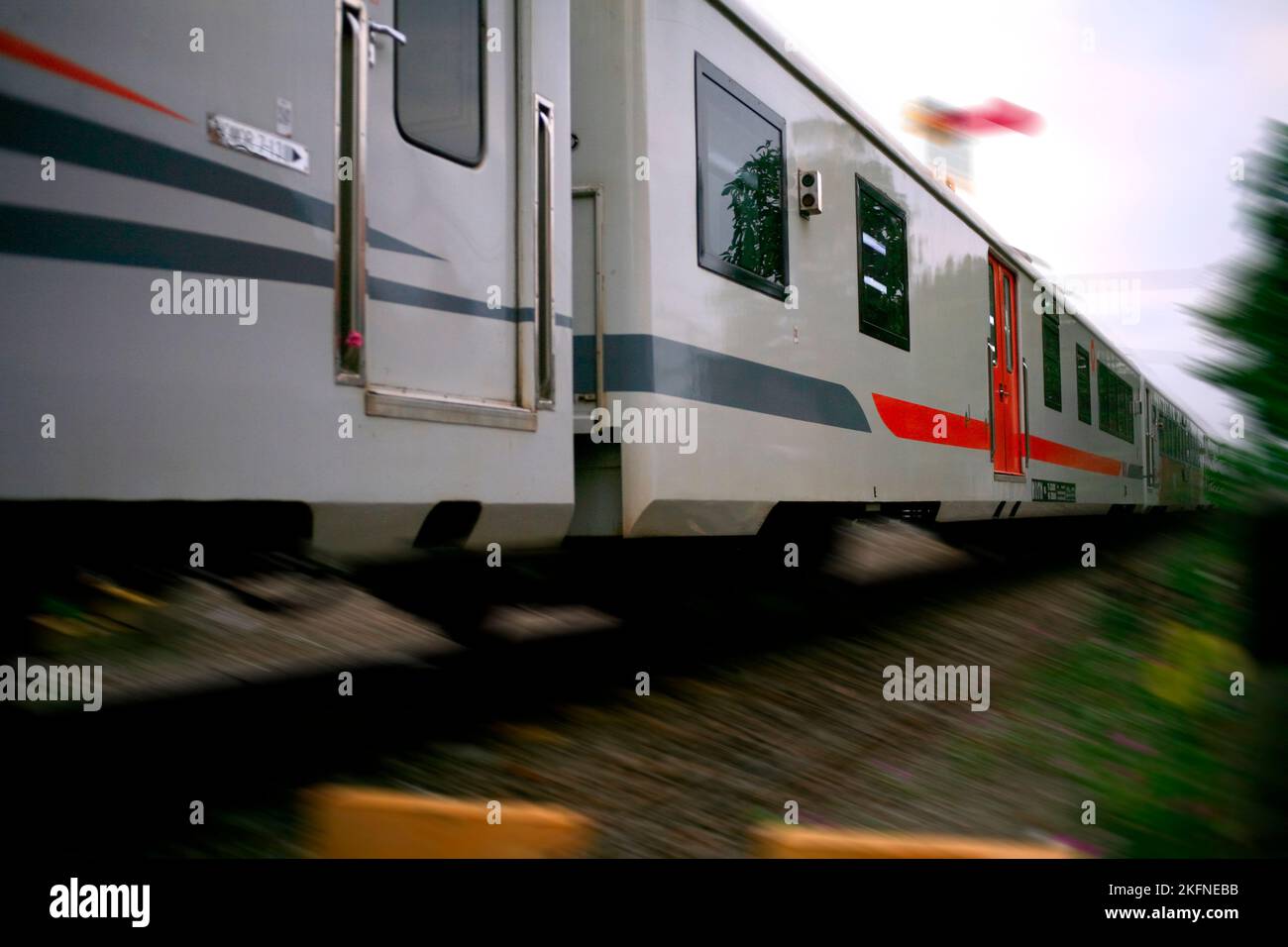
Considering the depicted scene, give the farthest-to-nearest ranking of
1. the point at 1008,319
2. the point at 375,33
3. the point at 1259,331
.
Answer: the point at 1008,319
the point at 375,33
the point at 1259,331

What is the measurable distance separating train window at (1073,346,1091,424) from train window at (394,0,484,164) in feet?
33.4

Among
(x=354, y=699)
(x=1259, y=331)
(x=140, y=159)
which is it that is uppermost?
(x=140, y=159)

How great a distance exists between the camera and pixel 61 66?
250 cm

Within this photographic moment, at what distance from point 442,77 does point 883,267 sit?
3775 mm

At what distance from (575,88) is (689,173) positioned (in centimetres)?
60

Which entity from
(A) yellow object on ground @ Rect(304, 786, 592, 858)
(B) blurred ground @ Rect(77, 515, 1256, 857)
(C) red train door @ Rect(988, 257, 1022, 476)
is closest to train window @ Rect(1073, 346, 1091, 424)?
(C) red train door @ Rect(988, 257, 1022, 476)

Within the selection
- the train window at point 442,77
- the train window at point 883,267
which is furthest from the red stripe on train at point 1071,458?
the train window at point 442,77

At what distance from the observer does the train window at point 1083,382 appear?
41.7 ft

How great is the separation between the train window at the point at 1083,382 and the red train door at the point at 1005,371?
2796 millimetres

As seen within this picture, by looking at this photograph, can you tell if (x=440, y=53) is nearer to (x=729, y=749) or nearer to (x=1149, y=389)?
(x=729, y=749)

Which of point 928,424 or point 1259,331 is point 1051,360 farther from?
point 1259,331

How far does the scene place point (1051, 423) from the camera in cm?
1109

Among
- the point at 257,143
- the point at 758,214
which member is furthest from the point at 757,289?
the point at 257,143

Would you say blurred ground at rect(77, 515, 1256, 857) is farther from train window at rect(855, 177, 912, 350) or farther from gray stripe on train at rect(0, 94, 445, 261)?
train window at rect(855, 177, 912, 350)
